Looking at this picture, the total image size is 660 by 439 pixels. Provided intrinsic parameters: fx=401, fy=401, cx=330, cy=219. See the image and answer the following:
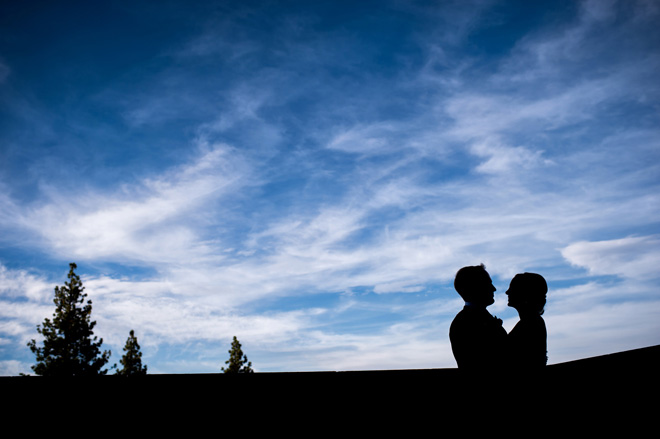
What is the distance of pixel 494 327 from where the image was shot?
149 inches

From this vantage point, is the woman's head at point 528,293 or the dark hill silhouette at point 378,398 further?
the woman's head at point 528,293

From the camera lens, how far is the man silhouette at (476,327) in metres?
3.62

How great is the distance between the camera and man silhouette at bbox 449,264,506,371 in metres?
3.62

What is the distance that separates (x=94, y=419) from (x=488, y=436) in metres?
2.24

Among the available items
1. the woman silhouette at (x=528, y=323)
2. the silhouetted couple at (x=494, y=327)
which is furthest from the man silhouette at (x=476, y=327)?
the woman silhouette at (x=528, y=323)

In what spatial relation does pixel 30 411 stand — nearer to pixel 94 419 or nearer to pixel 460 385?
pixel 94 419

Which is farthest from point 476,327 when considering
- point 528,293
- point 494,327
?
point 528,293

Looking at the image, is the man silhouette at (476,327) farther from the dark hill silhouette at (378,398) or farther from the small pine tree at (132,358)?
the small pine tree at (132,358)

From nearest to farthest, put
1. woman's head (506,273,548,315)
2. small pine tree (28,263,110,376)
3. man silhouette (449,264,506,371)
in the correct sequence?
man silhouette (449,264,506,371)
woman's head (506,273,548,315)
small pine tree (28,263,110,376)

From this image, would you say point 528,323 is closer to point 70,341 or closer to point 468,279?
point 468,279

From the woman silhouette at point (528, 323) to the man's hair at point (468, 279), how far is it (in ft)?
1.25

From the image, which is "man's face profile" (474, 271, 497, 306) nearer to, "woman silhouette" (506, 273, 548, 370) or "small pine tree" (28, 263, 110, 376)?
"woman silhouette" (506, 273, 548, 370)

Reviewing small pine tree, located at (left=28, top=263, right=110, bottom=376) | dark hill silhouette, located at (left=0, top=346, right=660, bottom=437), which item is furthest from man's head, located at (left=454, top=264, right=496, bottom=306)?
small pine tree, located at (left=28, top=263, right=110, bottom=376)

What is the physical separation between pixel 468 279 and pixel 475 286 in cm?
10
